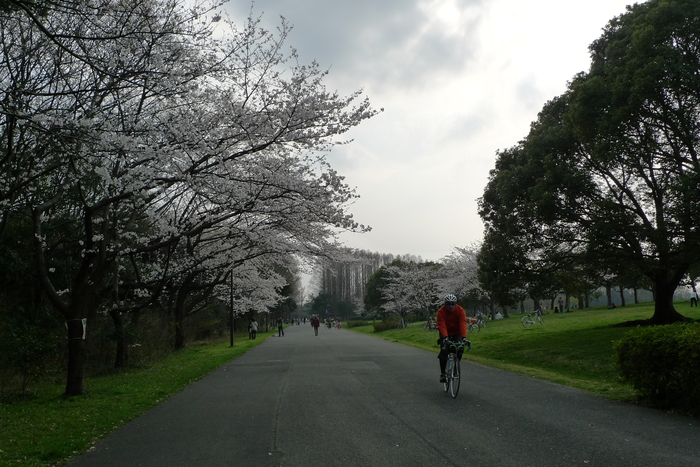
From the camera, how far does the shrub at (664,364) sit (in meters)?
7.09

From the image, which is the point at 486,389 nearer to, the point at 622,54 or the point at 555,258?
the point at 555,258

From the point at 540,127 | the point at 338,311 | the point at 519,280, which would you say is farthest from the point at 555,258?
the point at 338,311

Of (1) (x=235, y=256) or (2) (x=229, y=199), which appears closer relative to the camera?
(2) (x=229, y=199)

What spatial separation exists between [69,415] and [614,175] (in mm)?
19208

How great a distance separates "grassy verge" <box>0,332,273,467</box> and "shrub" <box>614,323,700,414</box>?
779 centimetres

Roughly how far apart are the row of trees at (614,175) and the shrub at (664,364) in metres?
8.18

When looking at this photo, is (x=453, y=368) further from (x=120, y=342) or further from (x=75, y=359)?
(x=120, y=342)

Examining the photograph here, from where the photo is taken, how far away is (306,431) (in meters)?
6.62

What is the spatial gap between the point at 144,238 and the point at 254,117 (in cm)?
932

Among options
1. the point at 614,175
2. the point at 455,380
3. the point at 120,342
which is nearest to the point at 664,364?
the point at 455,380

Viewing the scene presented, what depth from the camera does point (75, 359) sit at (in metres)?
11.4

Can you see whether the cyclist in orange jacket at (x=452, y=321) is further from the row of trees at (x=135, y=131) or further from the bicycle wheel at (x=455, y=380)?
the row of trees at (x=135, y=131)

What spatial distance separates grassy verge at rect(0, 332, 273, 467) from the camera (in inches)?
247

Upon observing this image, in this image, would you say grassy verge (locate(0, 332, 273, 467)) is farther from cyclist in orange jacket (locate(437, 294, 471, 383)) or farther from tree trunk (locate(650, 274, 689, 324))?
tree trunk (locate(650, 274, 689, 324))
